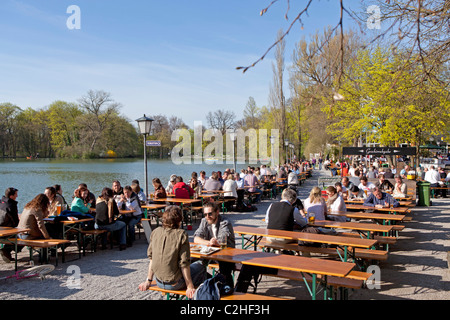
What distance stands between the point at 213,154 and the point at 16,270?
57.6 m

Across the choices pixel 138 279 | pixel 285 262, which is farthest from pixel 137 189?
pixel 285 262

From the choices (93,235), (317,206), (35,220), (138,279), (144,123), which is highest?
(144,123)

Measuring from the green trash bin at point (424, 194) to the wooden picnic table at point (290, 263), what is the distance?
1122 cm

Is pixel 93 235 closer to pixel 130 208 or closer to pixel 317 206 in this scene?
pixel 130 208

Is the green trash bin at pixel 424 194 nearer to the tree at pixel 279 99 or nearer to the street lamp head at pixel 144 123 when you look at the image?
the street lamp head at pixel 144 123

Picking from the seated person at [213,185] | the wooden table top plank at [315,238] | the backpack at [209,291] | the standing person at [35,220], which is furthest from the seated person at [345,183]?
the standing person at [35,220]

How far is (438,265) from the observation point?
20.6 ft

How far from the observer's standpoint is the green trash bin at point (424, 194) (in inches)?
528

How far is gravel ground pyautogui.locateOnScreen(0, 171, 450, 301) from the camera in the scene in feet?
16.2

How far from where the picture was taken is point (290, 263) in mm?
3879

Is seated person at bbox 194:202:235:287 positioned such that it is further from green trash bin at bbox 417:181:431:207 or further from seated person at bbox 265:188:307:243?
green trash bin at bbox 417:181:431:207

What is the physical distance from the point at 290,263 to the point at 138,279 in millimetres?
2772

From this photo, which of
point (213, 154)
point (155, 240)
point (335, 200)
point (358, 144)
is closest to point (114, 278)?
point (155, 240)
